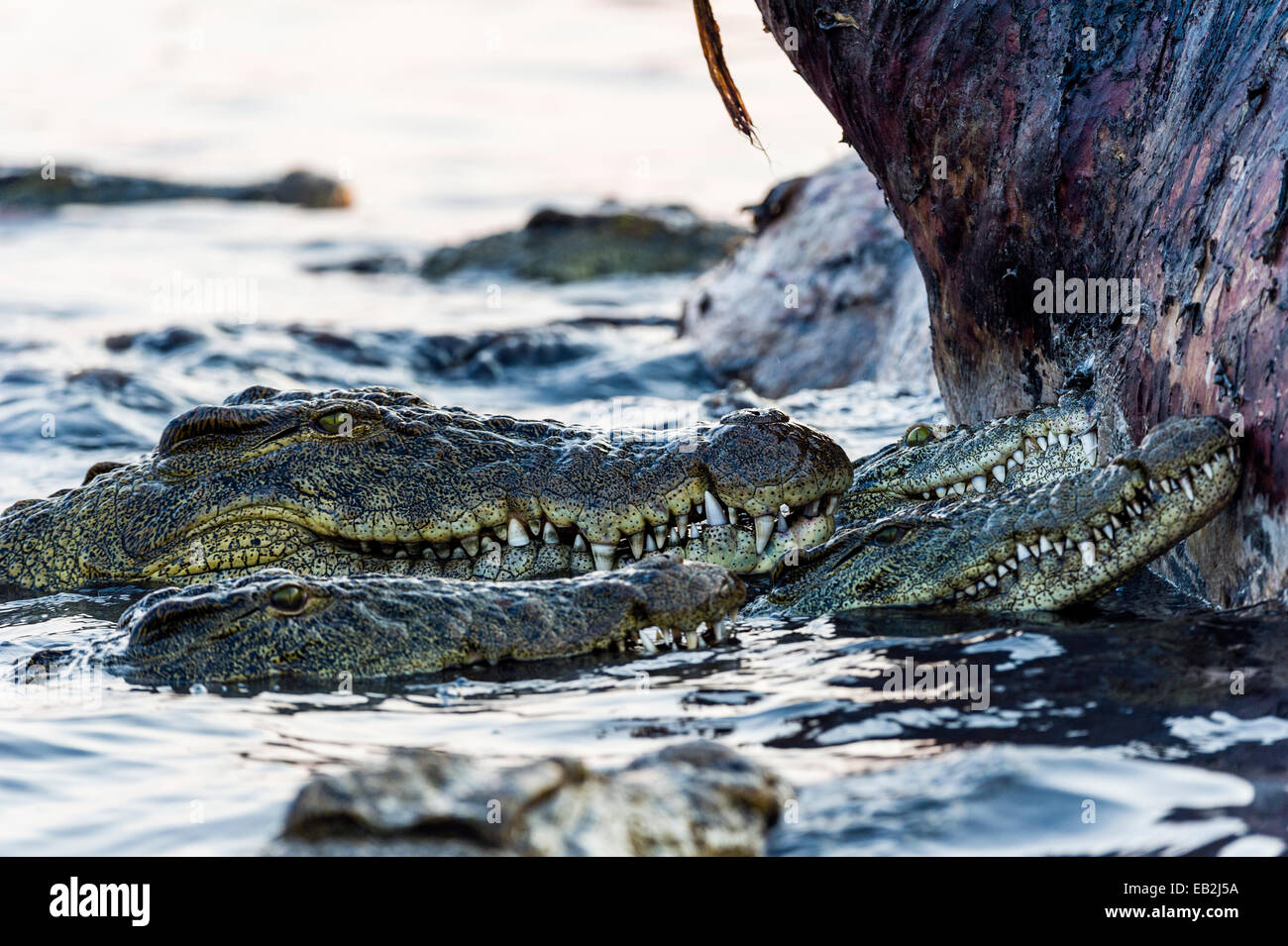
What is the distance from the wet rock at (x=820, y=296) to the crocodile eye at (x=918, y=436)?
4.54 metres

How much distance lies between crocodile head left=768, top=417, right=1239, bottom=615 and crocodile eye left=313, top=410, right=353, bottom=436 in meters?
1.83

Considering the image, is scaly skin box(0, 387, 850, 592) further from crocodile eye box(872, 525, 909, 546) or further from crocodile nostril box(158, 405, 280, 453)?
crocodile eye box(872, 525, 909, 546)

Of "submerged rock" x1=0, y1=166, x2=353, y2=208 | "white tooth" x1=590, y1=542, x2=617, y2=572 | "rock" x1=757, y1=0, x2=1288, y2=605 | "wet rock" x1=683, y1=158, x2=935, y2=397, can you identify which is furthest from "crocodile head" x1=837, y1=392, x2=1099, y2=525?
"submerged rock" x1=0, y1=166, x2=353, y2=208

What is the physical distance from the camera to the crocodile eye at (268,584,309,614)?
455 cm

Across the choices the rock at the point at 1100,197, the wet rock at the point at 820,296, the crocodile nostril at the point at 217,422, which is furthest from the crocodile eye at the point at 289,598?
the wet rock at the point at 820,296

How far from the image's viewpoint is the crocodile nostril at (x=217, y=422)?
5.80 m

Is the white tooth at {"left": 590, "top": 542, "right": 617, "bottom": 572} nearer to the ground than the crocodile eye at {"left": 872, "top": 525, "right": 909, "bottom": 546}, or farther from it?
nearer to the ground

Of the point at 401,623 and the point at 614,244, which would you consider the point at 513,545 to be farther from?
the point at 614,244

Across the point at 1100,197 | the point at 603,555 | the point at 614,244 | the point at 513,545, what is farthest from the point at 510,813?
the point at 614,244

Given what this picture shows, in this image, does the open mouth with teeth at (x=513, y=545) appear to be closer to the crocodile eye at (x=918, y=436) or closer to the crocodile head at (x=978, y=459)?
the crocodile head at (x=978, y=459)

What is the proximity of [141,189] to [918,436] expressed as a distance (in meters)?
27.4
